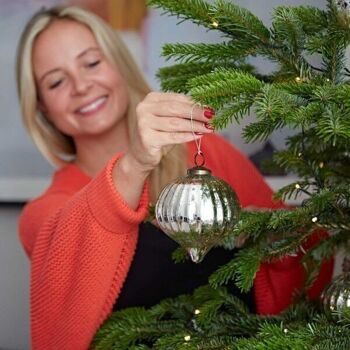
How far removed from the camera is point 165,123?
0.76 metres

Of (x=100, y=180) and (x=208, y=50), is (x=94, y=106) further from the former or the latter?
(x=208, y=50)

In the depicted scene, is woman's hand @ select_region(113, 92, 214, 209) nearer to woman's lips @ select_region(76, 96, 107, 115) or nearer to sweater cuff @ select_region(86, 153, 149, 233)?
sweater cuff @ select_region(86, 153, 149, 233)

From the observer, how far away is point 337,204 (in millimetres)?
772

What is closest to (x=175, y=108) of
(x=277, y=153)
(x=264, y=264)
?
(x=277, y=153)

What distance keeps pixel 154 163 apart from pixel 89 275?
0.68 feet

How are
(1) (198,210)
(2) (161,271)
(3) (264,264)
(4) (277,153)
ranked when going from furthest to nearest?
(2) (161,271)
(3) (264,264)
(4) (277,153)
(1) (198,210)

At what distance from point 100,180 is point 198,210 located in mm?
237

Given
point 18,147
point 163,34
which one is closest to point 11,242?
point 18,147

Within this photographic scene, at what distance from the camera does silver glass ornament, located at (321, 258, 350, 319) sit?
0.77 m

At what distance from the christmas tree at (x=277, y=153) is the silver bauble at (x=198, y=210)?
0.06 meters

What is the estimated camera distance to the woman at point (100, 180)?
872 mm

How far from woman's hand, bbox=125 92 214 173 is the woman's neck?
0.56 meters

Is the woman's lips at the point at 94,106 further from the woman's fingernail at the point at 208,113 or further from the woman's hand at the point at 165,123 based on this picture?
the woman's fingernail at the point at 208,113

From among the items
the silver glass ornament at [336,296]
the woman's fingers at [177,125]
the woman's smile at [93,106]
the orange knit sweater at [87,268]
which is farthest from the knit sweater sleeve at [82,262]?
the woman's smile at [93,106]
